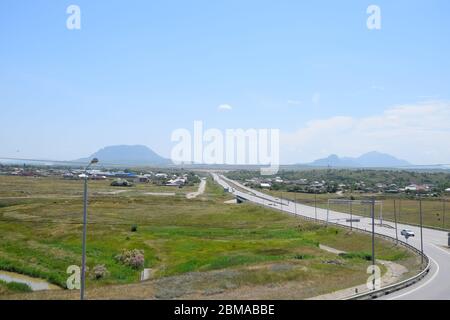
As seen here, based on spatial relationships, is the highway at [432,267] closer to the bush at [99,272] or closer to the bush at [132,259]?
the bush at [99,272]

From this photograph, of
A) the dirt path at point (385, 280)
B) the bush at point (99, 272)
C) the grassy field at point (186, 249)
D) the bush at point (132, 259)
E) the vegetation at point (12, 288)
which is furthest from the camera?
the bush at point (132, 259)

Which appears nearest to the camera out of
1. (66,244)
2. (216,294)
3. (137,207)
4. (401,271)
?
(216,294)

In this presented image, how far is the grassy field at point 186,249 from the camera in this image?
115ft

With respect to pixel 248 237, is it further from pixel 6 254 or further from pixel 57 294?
pixel 57 294

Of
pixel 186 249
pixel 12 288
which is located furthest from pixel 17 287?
pixel 186 249

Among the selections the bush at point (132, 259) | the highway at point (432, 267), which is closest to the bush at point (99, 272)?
the bush at point (132, 259)

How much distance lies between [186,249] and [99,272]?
16.5 metres

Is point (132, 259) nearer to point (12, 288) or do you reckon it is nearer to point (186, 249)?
point (186, 249)

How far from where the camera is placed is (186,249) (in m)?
57.8

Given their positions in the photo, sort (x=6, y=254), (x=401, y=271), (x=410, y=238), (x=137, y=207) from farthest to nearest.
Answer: (x=137, y=207)
(x=410, y=238)
(x=6, y=254)
(x=401, y=271)

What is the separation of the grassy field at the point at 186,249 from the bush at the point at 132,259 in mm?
653

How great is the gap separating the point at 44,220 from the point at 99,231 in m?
16.8
